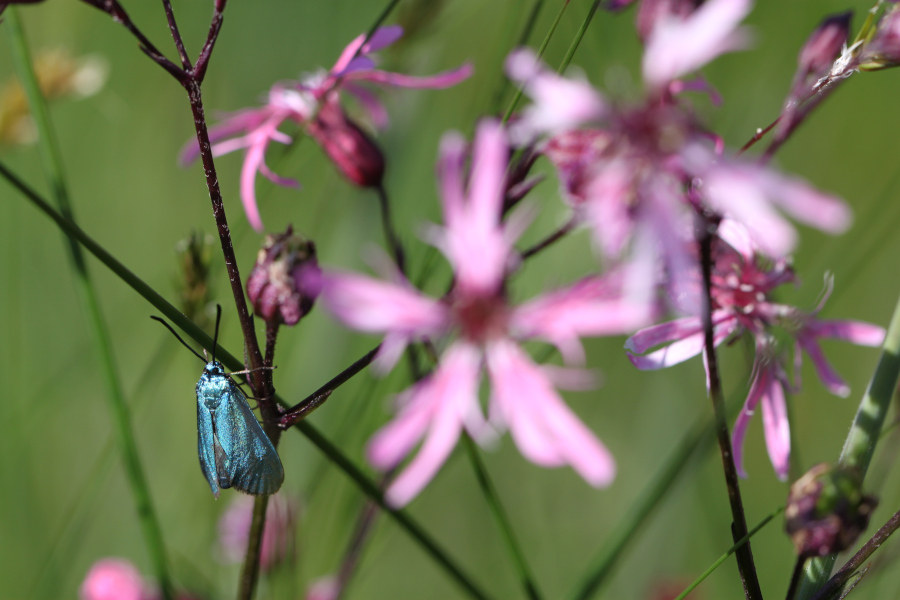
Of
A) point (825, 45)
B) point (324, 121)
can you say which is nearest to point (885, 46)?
point (825, 45)

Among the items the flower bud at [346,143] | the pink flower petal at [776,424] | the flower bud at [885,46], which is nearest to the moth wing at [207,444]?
the flower bud at [346,143]

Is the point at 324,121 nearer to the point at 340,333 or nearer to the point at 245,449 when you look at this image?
the point at 245,449

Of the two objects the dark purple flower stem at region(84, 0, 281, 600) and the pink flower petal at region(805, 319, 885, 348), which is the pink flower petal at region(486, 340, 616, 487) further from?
the pink flower petal at region(805, 319, 885, 348)

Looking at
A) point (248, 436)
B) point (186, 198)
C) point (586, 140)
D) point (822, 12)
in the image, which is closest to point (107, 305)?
point (186, 198)

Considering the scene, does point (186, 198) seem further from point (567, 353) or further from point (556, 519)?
point (567, 353)

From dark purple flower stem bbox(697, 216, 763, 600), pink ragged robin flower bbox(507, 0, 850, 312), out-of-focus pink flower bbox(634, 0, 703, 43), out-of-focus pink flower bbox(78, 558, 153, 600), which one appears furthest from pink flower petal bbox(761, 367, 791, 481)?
out-of-focus pink flower bbox(78, 558, 153, 600)

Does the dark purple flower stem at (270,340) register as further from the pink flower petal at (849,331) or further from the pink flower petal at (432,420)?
the pink flower petal at (849,331)
